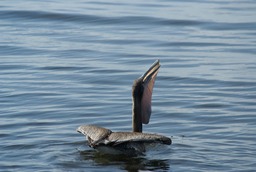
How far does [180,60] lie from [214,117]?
4238 millimetres

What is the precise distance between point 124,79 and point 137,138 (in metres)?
5.61

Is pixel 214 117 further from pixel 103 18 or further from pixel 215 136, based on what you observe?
pixel 103 18

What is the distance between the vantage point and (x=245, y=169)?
33.4 feet

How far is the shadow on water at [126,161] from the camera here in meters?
10.5

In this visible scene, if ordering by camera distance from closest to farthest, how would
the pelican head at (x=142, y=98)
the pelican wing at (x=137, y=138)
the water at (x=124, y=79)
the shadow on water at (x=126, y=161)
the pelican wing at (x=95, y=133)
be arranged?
the pelican wing at (x=137, y=138), the pelican wing at (x=95, y=133), the shadow on water at (x=126, y=161), the water at (x=124, y=79), the pelican head at (x=142, y=98)

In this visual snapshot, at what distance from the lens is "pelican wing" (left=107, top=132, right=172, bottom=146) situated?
9844 millimetres

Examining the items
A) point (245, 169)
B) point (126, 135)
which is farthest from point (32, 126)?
point (245, 169)

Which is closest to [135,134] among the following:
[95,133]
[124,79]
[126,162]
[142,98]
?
[95,133]

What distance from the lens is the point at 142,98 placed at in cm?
1130

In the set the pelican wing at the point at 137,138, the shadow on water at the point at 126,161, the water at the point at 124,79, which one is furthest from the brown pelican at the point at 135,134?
the water at the point at 124,79

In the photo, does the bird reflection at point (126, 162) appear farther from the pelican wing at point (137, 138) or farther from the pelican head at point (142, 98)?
the pelican head at point (142, 98)

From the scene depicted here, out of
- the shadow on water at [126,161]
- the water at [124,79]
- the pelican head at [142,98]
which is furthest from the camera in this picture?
the pelican head at [142,98]

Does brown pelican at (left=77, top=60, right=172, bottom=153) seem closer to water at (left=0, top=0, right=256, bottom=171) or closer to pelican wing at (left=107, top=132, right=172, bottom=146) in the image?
pelican wing at (left=107, top=132, right=172, bottom=146)

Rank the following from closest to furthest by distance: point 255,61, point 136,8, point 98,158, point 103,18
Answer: point 98,158
point 255,61
point 103,18
point 136,8
